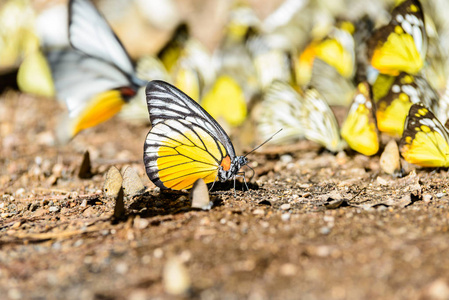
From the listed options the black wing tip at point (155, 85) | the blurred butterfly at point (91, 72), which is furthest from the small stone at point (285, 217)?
the blurred butterfly at point (91, 72)

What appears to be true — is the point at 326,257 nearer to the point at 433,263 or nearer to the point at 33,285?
the point at 433,263

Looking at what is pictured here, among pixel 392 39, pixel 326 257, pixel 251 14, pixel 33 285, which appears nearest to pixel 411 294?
pixel 326 257

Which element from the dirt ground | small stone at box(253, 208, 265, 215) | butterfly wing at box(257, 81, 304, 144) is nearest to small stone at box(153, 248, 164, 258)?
the dirt ground

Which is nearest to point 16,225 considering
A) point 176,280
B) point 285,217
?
point 176,280

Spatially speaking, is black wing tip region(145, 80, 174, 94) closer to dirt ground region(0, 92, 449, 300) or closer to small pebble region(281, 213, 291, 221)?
dirt ground region(0, 92, 449, 300)

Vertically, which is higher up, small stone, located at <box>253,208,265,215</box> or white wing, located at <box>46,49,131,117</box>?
white wing, located at <box>46,49,131,117</box>
